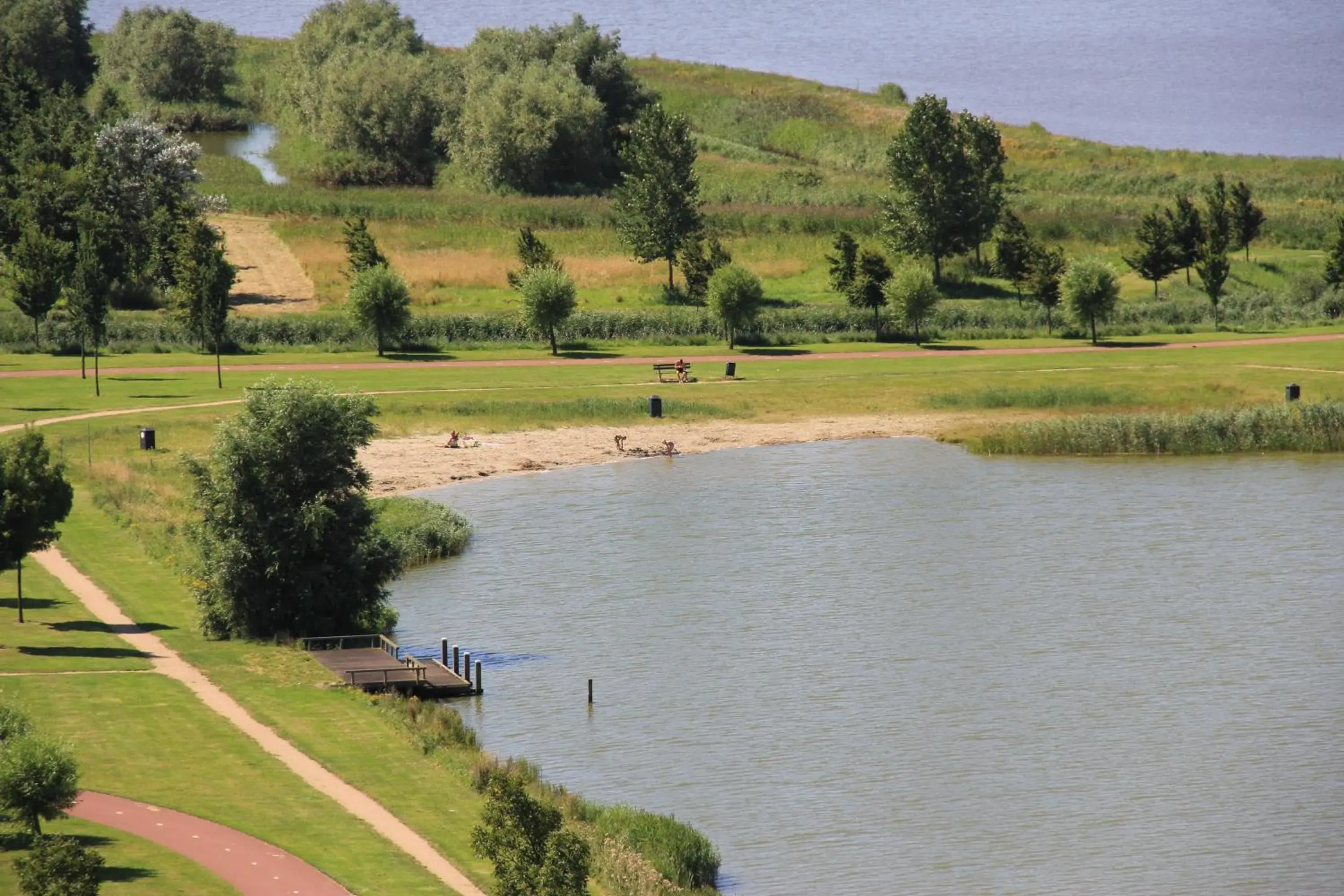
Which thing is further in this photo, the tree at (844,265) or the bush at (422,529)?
the tree at (844,265)

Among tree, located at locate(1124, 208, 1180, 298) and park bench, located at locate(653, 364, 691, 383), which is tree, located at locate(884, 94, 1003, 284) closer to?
tree, located at locate(1124, 208, 1180, 298)

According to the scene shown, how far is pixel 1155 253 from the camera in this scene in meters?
115

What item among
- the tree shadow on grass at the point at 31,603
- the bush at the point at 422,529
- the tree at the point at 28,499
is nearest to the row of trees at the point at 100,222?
the bush at the point at 422,529

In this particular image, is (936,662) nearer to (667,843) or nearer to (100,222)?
(667,843)

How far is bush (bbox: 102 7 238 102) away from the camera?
184875 mm

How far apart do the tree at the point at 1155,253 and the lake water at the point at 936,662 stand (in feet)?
135

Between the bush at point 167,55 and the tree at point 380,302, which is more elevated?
the bush at point 167,55

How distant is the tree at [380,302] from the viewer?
97.9 m

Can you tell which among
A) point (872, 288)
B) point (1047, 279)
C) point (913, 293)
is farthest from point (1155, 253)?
point (872, 288)

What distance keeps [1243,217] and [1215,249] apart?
12.6 meters

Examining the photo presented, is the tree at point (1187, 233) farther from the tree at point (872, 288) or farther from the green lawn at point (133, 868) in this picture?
the green lawn at point (133, 868)

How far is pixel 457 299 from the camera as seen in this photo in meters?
115

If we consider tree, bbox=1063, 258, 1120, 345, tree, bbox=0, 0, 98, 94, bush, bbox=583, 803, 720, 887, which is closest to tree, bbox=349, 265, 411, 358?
tree, bbox=1063, 258, 1120, 345

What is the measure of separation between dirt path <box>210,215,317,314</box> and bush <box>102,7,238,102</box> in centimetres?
5190
